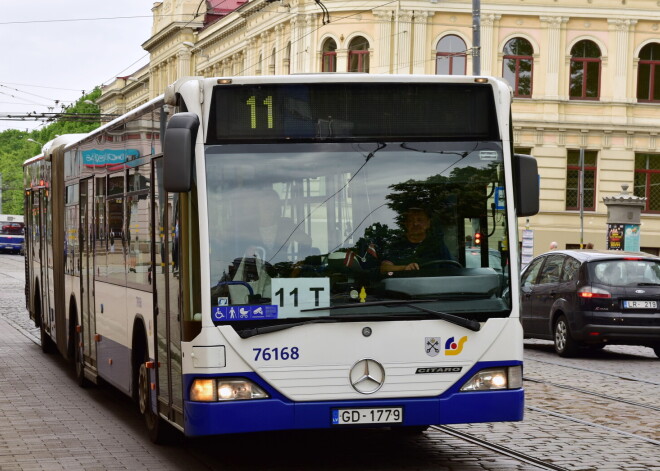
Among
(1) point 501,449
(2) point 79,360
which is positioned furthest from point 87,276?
(1) point 501,449

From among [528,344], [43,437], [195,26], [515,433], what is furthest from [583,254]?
[195,26]

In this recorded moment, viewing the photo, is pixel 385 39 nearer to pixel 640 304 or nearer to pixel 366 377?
pixel 640 304

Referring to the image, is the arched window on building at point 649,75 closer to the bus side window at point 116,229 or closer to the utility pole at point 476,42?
the utility pole at point 476,42

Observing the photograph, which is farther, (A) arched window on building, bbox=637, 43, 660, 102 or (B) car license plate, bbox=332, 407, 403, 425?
(A) arched window on building, bbox=637, 43, 660, 102

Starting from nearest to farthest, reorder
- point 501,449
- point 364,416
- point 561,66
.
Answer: point 364,416
point 501,449
point 561,66

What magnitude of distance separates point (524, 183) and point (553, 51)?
43.7 metres

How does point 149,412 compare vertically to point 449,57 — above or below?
below

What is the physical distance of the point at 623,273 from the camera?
62.8ft

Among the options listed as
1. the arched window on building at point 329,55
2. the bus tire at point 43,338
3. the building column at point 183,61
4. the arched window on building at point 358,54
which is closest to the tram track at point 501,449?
the bus tire at point 43,338

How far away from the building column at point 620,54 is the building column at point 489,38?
430 centimetres

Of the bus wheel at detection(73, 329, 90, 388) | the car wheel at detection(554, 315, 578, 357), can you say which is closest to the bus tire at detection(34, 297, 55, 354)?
the bus wheel at detection(73, 329, 90, 388)

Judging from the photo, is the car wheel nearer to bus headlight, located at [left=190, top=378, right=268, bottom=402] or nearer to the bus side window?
the bus side window

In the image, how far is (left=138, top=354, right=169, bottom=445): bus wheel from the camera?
10297 mm

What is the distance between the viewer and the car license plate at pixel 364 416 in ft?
27.7
